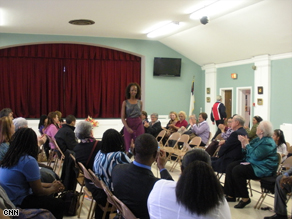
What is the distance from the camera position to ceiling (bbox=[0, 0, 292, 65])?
273 inches

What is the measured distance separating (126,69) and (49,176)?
334 inches

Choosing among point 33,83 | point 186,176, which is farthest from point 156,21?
point 186,176

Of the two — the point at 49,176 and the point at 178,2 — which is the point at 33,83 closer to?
the point at 178,2

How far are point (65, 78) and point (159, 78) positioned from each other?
10.8 ft

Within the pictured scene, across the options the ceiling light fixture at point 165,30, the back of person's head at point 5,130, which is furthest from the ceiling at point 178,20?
the back of person's head at point 5,130

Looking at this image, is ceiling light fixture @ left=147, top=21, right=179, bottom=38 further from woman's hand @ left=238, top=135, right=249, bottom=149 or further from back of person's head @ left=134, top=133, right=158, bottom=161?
back of person's head @ left=134, top=133, right=158, bottom=161

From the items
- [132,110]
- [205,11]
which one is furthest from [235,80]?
[132,110]

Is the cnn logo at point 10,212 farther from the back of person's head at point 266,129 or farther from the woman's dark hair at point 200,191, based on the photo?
the back of person's head at point 266,129

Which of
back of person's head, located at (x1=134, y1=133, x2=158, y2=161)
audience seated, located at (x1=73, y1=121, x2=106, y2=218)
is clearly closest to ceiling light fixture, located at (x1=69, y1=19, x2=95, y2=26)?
audience seated, located at (x1=73, y1=121, x2=106, y2=218)

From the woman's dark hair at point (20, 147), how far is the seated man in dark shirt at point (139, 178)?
776 mm

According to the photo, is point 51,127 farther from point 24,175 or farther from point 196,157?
point 196,157

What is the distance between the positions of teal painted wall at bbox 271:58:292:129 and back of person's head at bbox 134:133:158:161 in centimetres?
689

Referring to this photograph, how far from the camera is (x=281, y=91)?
27.8 ft

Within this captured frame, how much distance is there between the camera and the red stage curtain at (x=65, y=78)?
1075cm
